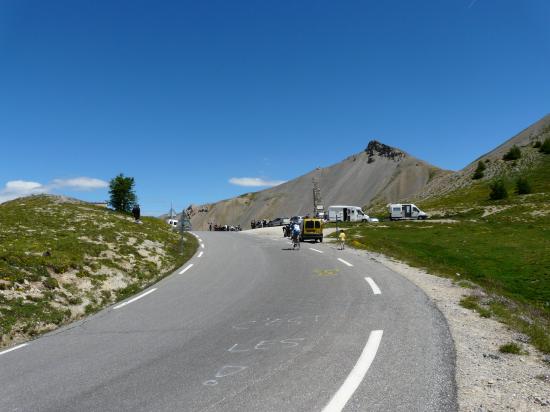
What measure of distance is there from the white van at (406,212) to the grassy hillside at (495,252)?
251 centimetres

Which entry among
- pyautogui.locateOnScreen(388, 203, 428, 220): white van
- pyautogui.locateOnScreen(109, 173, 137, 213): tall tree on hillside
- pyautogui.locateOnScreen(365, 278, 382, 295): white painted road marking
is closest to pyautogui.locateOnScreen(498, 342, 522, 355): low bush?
pyautogui.locateOnScreen(365, 278, 382, 295): white painted road marking

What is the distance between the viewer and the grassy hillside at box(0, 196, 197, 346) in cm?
1033

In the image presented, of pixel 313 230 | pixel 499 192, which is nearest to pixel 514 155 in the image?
pixel 499 192

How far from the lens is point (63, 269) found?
13.9 metres

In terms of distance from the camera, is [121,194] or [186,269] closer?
[186,269]

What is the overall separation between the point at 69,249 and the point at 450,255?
25.3 metres

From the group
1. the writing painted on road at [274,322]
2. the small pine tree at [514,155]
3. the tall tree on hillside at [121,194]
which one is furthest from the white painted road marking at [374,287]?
the small pine tree at [514,155]

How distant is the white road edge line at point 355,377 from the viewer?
4.76 meters

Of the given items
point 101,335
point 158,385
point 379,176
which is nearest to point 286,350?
point 158,385

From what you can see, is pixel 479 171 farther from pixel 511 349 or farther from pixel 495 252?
pixel 511 349

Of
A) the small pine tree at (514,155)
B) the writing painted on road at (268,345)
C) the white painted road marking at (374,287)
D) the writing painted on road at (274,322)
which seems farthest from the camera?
the small pine tree at (514,155)

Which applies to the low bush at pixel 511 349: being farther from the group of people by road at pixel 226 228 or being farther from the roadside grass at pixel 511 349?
the group of people by road at pixel 226 228

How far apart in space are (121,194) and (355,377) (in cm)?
4644

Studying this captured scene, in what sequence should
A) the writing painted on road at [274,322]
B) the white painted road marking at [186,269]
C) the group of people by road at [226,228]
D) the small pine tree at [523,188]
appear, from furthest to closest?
the group of people by road at [226,228]
the small pine tree at [523,188]
the white painted road marking at [186,269]
the writing painted on road at [274,322]
